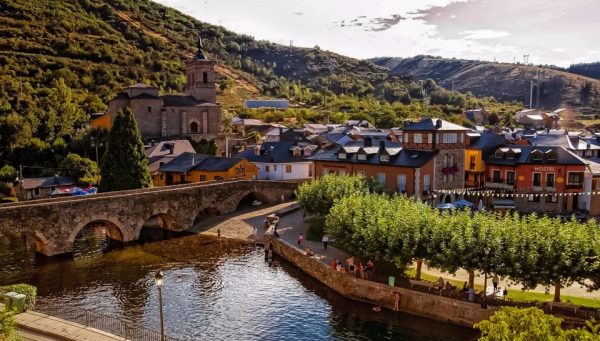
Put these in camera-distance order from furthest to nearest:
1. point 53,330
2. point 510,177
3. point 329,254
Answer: point 510,177 < point 329,254 < point 53,330

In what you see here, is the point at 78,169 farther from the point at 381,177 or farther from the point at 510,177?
the point at 510,177

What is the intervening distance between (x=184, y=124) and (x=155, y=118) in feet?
17.4

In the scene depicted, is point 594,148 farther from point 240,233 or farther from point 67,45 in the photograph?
point 67,45

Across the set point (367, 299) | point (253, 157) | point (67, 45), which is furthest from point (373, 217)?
point (67, 45)

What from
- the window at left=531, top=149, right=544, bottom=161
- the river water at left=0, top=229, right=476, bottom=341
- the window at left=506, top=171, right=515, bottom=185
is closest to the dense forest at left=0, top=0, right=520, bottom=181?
the river water at left=0, top=229, right=476, bottom=341

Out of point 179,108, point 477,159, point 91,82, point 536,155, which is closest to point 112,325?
point 536,155

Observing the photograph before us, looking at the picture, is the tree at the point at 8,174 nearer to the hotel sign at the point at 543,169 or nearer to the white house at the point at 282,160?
the white house at the point at 282,160

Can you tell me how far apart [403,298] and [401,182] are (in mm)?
22577

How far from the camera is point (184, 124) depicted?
310 ft

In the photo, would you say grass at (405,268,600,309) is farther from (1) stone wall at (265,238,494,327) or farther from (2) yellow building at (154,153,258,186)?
(2) yellow building at (154,153,258,186)

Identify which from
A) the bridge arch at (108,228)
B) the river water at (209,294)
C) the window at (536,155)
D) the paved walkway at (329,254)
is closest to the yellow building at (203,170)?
the paved walkway at (329,254)

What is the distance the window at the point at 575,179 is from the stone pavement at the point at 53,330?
149ft

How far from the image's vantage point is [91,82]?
12425 cm

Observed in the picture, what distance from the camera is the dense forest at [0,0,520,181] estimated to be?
3273 inches
